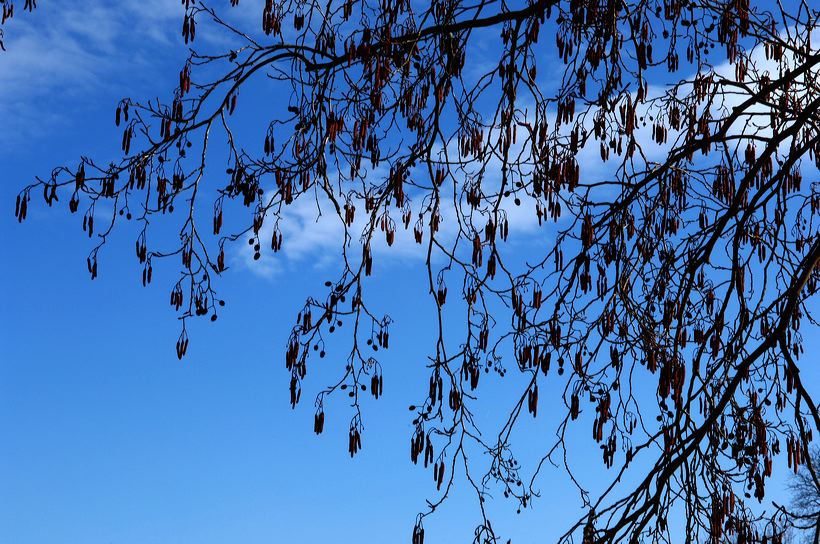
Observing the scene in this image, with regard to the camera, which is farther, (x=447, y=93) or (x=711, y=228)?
(x=711, y=228)

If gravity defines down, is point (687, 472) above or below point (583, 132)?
below

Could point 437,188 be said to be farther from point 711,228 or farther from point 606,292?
point 711,228

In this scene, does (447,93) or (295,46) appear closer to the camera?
(447,93)

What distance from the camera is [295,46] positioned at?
174 inches

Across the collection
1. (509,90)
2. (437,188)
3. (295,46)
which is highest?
(295,46)

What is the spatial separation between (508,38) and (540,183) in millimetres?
613

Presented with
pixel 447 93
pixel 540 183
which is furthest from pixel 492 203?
pixel 447 93

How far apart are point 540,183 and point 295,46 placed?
4.07ft

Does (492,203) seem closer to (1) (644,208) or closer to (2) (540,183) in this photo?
(2) (540,183)

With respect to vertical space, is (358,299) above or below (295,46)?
below

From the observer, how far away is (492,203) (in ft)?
13.9

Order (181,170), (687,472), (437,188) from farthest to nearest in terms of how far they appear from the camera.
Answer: (181,170)
(437,188)
(687,472)

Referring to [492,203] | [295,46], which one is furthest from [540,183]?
[295,46]

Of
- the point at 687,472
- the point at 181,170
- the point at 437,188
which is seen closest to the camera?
the point at 687,472
